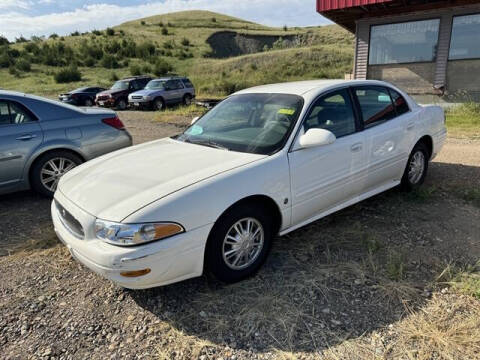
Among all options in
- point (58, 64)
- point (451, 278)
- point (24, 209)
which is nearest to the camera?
point (451, 278)

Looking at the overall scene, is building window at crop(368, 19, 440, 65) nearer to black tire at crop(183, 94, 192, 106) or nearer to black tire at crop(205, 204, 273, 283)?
black tire at crop(183, 94, 192, 106)

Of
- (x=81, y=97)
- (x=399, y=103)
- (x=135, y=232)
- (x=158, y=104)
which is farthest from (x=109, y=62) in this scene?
(x=135, y=232)

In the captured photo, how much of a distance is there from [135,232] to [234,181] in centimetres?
82

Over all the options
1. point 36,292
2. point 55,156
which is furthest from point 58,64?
point 36,292

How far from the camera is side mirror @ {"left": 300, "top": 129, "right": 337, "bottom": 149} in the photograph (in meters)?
3.14

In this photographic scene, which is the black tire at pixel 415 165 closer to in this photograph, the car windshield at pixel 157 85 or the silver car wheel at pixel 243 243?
the silver car wheel at pixel 243 243

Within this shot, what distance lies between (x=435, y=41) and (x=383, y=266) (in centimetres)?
1183

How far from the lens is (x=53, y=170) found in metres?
5.01

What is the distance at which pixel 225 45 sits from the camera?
57.1m

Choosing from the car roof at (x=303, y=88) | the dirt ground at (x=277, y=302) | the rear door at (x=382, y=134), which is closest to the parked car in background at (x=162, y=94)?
the dirt ground at (x=277, y=302)

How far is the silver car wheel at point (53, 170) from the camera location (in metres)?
4.95

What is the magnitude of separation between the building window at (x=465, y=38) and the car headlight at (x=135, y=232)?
42.7 ft

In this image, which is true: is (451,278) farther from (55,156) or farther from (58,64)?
(58,64)

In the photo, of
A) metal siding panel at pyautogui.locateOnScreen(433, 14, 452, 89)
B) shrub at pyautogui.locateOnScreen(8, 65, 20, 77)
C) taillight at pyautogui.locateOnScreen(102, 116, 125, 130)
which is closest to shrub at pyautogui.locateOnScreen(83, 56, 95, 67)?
shrub at pyautogui.locateOnScreen(8, 65, 20, 77)
